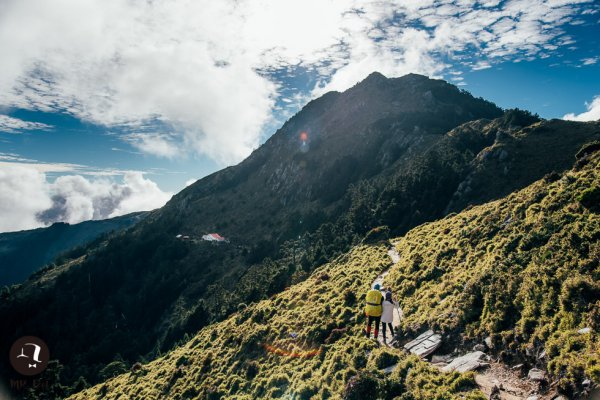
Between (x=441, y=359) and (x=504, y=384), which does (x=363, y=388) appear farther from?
(x=504, y=384)

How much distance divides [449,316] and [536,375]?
6.73 m

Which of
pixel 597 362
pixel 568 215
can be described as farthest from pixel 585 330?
pixel 568 215

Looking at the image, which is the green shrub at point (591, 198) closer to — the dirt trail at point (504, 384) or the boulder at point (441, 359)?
the dirt trail at point (504, 384)

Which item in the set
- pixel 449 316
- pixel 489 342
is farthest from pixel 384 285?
pixel 489 342

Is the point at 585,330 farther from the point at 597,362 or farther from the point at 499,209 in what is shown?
the point at 499,209

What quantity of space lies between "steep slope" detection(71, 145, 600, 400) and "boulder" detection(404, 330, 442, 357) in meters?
0.65

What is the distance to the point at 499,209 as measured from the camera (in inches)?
1331

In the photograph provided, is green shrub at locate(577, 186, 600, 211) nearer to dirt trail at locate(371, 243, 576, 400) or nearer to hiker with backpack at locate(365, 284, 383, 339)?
dirt trail at locate(371, 243, 576, 400)

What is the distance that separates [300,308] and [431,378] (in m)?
21.7

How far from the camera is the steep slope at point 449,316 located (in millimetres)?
15125

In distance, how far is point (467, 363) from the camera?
16.2 meters

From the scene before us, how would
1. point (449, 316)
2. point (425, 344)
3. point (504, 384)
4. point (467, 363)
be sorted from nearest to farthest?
point (504, 384) → point (467, 363) → point (425, 344) → point (449, 316)

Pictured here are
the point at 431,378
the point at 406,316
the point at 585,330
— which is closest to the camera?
the point at 585,330

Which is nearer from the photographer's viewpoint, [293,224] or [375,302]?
[375,302]
